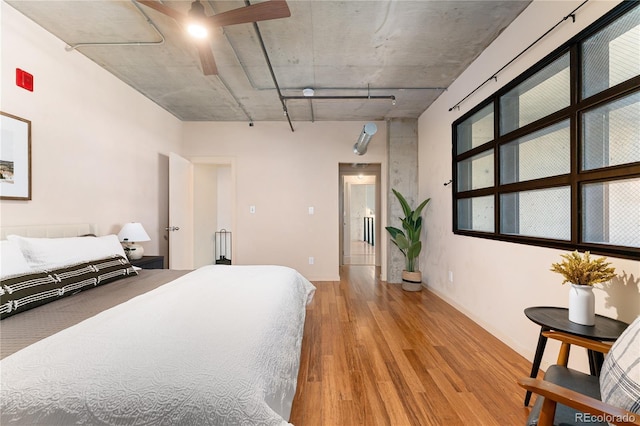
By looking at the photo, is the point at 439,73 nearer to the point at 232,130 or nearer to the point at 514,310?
the point at 514,310

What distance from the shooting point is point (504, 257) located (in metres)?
2.35

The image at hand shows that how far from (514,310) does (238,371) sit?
93.4 inches

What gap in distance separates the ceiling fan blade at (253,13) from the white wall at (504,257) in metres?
1.89

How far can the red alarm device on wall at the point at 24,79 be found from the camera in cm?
203

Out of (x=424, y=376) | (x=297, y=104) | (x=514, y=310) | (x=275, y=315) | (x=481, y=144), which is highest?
(x=297, y=104)

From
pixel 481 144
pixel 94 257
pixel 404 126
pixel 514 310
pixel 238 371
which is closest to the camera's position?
pixel 238 371

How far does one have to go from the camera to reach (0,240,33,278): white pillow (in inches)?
59.5

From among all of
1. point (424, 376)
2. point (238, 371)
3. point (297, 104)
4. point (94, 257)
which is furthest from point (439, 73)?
point (94, 257)

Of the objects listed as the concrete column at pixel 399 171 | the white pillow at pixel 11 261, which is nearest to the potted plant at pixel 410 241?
the concrete column at pixel 399 171

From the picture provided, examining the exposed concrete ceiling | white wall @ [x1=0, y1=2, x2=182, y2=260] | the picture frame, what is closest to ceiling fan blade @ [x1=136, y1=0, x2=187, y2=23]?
the exposed concrete ceiling

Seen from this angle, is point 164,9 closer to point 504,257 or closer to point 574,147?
point 574,147

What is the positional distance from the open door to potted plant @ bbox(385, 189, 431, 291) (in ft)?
10.4

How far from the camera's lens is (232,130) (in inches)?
180

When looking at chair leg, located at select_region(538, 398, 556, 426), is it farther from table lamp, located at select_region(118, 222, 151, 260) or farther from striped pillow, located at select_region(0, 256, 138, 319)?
table lamp, located at select_region(118, 222, 151, 260)
